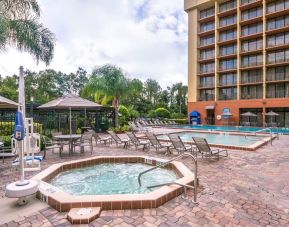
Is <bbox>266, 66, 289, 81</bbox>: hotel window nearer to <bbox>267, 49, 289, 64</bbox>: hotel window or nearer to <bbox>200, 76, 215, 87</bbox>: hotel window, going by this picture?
<bbox>267, 49, 289, 64</bbox>: hotel window

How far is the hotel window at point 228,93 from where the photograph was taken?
33.0 metres

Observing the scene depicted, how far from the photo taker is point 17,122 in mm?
3906

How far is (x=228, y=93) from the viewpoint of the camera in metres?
33.8

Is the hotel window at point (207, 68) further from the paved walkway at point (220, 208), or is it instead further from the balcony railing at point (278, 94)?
the paved walkway at point (220, 208)

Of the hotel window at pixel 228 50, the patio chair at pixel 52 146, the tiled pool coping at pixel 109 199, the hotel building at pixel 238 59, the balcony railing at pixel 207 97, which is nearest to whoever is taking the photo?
the tiled pool coping at pixel 109 199

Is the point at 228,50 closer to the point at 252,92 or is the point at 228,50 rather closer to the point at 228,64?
the point at 228,64

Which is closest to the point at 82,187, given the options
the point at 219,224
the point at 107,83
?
the point at 219,224

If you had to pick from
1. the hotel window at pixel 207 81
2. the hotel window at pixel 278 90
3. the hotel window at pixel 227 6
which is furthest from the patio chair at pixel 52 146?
the hotel window at pixel 227 6

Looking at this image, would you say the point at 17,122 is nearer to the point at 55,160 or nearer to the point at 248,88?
the point at 55,160

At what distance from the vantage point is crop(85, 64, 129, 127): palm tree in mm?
20480

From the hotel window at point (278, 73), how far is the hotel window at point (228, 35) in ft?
23.9

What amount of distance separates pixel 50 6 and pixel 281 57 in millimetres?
29367

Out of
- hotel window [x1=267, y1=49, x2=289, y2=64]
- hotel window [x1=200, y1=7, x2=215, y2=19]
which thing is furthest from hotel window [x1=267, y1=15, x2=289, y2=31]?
hotel window [x1=200, y1=7, x2=215, y2=19]

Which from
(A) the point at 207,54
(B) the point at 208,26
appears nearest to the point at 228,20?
(B) the point at 208,26
